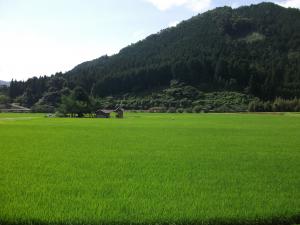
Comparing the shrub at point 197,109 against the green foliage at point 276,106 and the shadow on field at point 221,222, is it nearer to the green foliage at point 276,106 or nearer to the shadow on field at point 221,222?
the green foliage at point 276,106

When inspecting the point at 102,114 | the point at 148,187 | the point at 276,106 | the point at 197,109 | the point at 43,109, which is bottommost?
the point at 102,114

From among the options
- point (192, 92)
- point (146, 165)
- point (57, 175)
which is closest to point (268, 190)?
point (146, 165)

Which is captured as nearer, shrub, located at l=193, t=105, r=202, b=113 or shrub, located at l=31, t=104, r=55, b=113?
shrub, located at l=193, t=105, r=202, b=113

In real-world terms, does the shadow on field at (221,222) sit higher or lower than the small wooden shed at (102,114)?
higher

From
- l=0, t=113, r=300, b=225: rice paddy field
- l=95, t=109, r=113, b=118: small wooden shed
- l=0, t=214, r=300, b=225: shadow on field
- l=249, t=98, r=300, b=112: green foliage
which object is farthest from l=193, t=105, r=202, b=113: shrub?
l=0, t=214, r=300, b=225: shadow on field

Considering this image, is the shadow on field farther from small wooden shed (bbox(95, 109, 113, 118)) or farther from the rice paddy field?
small wooden shed (bbox(95, 109, 113, 118))

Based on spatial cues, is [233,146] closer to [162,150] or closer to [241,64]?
[162,150]

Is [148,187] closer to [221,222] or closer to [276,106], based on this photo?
[221,222]

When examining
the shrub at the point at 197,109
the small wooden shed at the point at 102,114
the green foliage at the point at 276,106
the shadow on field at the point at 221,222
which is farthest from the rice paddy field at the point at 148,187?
the shrub at the point at 197,109

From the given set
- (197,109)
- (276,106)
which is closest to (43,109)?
(197,109)

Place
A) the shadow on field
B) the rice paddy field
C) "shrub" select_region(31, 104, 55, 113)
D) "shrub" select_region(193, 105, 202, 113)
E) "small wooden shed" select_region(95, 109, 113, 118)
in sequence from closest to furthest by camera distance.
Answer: the shadow on field < the rice paddy field < "small wooden shed" select_region(95, 109, 113, 118) < "shrub" select_region(193, 105, 202, 113) < "shrub" select_region(31, 104, 55, 113)

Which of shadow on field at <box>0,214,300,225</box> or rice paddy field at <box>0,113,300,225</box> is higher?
rice paddy field at <box>0,113,300,225</box>

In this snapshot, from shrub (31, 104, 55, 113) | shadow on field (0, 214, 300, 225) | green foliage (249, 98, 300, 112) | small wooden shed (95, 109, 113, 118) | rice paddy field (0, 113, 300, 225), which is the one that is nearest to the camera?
shadow on field (0, 214, 300, 225)

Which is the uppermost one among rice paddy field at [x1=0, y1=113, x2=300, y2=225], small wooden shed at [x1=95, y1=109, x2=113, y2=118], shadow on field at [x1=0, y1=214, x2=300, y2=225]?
rice paddy field at [x1=0, y1=113, x2=300, y2=225]
